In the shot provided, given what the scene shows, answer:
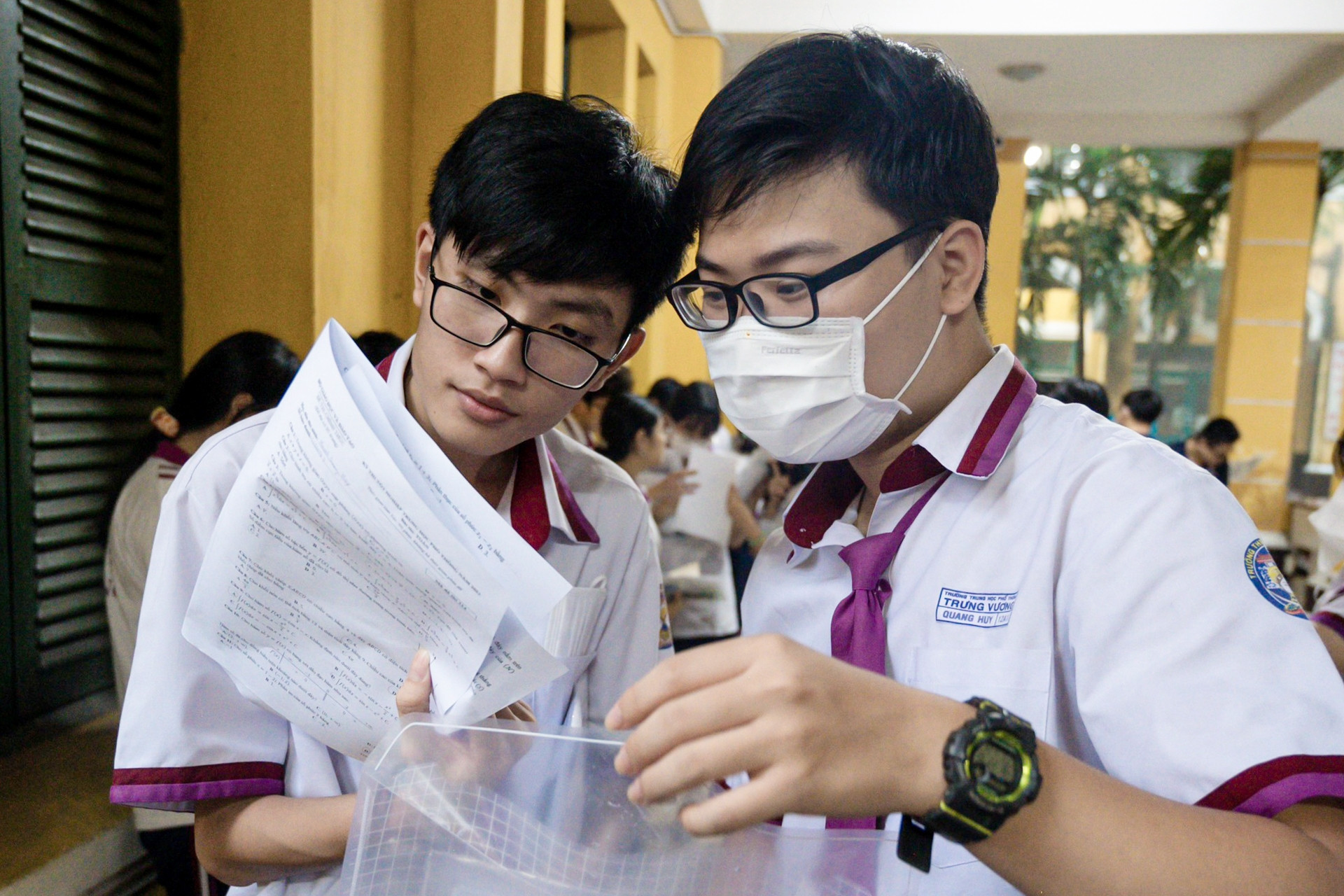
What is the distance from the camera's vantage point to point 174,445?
2154mm

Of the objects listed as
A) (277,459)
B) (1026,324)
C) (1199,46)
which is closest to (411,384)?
(277,459)

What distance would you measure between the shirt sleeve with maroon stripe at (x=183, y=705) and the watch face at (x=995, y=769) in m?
0.73

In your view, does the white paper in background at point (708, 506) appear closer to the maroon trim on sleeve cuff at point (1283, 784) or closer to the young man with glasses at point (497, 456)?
the young man with glasses at point (497, 456)

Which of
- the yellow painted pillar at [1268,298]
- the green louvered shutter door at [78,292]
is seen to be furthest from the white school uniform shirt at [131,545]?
the yellow painted pillar at [1268,298]

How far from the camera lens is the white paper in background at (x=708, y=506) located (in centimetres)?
345

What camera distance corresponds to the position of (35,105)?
1951mm

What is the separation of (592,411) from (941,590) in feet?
11.5

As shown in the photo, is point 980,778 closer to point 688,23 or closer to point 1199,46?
point 688,23

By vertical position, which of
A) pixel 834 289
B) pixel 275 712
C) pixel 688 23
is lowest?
pixel 275 712

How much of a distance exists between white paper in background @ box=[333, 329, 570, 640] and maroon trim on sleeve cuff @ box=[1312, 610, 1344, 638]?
56.3 inches

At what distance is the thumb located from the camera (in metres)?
0.85

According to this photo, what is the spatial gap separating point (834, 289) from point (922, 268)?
10 cm

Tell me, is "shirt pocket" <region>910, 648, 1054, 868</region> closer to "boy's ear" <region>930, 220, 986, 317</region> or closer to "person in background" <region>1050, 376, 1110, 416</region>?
"boy's ear" <region>930, 220, 986, 317</region>

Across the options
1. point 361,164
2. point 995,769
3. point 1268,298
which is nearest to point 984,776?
point 995,769
